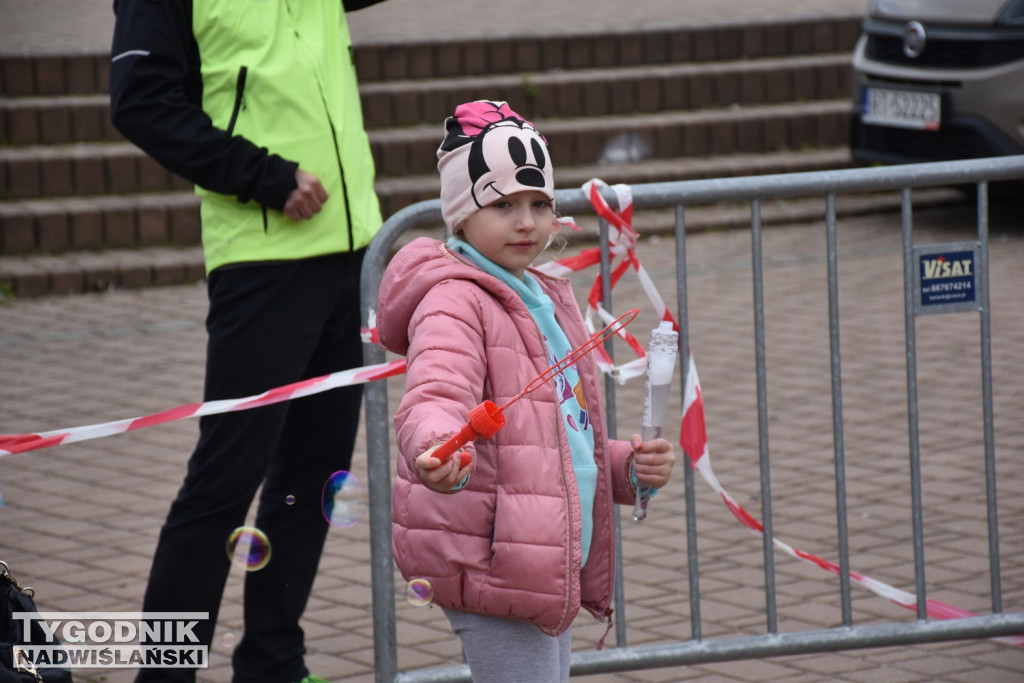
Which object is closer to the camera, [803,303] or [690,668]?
[690,668]

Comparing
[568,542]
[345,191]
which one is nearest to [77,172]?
[345,191]

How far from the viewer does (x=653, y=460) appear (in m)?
2.66

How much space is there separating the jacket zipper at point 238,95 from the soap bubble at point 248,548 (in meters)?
0.93

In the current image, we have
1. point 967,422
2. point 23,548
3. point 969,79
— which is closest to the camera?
point 23,548

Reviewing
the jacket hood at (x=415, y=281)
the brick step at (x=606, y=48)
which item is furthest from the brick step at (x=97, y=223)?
the jacket hood at (x=415, y=281)

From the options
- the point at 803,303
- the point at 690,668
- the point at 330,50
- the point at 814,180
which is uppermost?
the point at 330,50

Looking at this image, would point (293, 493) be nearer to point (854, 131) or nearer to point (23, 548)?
point (23, 548)

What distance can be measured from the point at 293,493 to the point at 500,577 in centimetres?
125

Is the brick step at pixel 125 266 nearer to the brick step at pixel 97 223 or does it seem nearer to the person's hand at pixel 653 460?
the brick step at pixel 97 223

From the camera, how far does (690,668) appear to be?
12.8ft

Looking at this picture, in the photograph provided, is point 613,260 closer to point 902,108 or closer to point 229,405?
point 229,405

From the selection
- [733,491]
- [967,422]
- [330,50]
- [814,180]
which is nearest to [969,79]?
[967,422]

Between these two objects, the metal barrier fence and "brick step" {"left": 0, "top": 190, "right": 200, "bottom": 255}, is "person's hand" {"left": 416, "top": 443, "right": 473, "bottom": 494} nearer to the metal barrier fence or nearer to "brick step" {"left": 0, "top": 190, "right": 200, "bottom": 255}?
the metal barrier fence

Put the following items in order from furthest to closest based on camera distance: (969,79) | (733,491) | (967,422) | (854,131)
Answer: (854,131) → (969,79) → (967,422) → (733,491)
